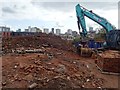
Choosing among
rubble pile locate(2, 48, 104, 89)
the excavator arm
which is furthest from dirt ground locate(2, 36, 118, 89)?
the excavator arm

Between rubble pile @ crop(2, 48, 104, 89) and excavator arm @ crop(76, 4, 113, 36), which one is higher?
excavator arm @ crop(76, 4, 113, 36)

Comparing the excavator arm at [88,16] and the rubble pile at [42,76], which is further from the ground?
the excavator arm at [88,16]

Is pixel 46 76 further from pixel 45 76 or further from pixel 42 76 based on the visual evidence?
pixel 42 76

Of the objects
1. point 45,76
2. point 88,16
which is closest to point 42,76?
point 45,76

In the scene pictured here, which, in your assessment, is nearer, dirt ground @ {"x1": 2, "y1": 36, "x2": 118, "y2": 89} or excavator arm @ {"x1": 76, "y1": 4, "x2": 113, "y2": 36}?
dirt ground @ {"x1": 2, "y1": 36, "x2": 118, "y2": 89}

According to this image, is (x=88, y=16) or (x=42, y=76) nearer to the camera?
(x=42, y=76)

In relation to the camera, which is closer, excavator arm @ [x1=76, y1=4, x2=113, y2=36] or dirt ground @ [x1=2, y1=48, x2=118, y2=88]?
dirt ground @ [x1=2, y1=48, x2=118, y2=88]

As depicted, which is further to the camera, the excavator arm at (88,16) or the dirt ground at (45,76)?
the excavator arm at (88,16)

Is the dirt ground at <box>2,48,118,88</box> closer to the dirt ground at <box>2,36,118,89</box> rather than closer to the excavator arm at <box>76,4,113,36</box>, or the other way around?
the dirt ground at <box>2,36,118,89</box>

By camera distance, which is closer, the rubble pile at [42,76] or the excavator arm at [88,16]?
the rubble pile at [42,76]

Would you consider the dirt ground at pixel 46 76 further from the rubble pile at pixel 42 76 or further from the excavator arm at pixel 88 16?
the excavator arm at pixel 88 16

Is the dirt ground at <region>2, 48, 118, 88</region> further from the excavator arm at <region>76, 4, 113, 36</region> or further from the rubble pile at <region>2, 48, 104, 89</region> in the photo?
the excavator arm at <region>76, 4, 113, 36</region>

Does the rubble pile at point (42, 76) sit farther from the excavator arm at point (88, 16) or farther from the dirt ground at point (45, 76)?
the excavator arm at point (88, 16)

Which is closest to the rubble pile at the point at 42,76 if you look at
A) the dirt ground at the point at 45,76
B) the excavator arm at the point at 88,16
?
the dirt ground at the point at 45,76
